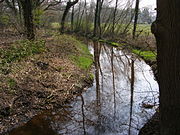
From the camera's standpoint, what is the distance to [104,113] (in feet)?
21.8

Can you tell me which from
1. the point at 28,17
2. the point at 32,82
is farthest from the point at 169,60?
the point at 28,17

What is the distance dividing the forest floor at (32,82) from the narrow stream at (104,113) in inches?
15.5

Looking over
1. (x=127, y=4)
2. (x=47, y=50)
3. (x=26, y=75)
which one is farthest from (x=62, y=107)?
(x=127, y=4)

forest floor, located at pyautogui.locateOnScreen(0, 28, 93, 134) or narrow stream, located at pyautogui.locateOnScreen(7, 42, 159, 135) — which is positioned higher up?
forest floor, located at pyautogui.locateOnScreen(0, 28, 93, 134)

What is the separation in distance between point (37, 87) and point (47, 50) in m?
5.16

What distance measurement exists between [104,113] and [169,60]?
4.08m

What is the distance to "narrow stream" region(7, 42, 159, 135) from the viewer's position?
559 centimetres

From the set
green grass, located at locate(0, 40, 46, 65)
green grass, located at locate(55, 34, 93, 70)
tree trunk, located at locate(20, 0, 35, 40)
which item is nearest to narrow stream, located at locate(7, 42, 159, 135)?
green grass, located at locate(55, 34, 93, 70)

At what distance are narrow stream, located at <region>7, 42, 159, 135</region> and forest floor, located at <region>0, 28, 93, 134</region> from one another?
0.39 meters

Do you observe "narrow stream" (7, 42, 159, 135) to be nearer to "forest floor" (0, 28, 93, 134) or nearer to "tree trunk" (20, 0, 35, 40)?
"forest floor" (0, 28, 93, 134)

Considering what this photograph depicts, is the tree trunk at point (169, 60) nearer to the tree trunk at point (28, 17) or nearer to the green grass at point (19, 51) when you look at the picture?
the green grass at point (19, 51)

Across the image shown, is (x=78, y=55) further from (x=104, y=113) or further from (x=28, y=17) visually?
(x=104, y=113)

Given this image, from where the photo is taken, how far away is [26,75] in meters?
8.16

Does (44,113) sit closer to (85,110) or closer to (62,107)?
(62,107)
